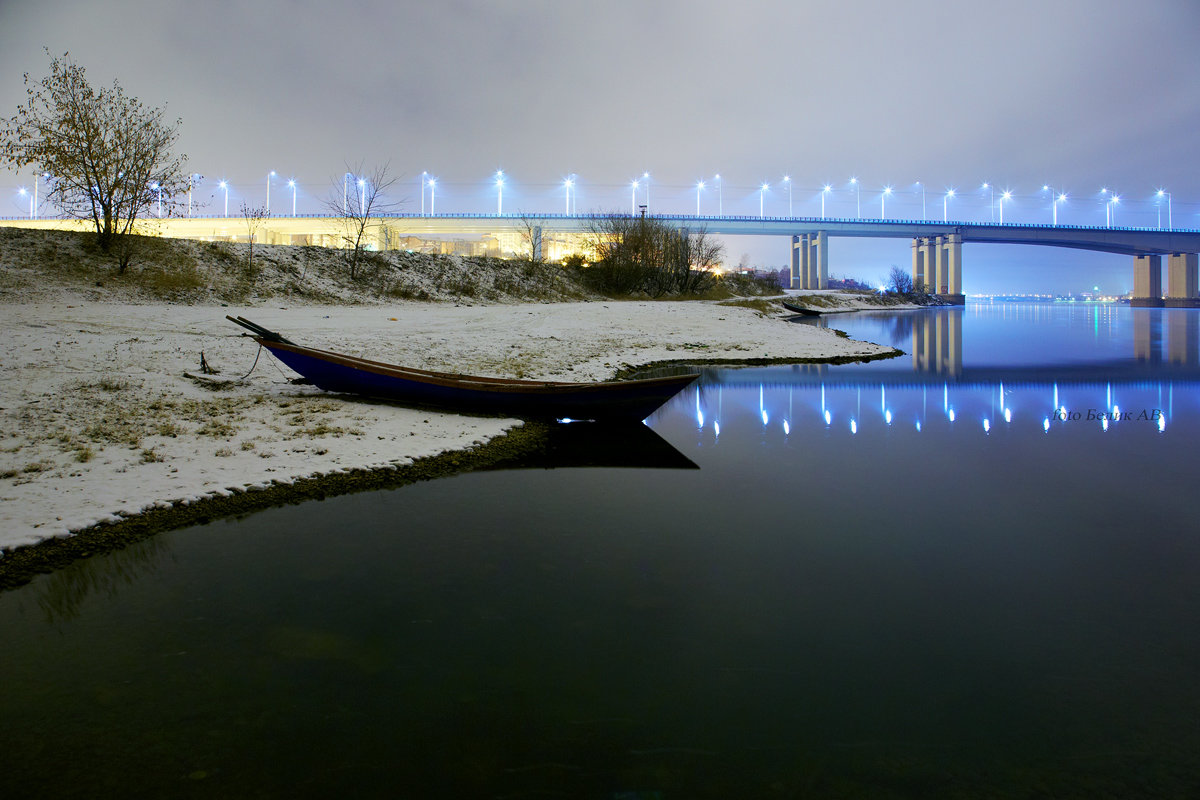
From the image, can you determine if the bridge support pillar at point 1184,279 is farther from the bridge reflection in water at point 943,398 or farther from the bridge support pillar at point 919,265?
the bridge reflection in water at point 943,398

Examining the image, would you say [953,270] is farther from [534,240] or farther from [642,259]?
[642,259]

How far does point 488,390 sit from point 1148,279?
130m

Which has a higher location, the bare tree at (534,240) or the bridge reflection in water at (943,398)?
the bare tree at (534,240)

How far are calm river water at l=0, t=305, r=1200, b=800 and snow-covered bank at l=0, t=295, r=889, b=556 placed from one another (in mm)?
1089

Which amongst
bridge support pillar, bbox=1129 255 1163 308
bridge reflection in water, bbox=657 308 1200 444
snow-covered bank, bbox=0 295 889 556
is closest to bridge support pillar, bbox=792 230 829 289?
bridge support pillar, bbox=1129 255 1163 308

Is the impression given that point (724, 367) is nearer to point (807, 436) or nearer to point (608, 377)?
point (608, 377)

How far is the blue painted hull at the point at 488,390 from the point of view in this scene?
9.42 m

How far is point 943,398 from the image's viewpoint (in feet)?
45.5

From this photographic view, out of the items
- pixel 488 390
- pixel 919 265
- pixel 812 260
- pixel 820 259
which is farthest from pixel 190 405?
pixel 919 265

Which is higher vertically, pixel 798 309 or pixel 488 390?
pixel 798 309

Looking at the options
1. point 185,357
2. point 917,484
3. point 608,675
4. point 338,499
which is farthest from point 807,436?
point 185,357

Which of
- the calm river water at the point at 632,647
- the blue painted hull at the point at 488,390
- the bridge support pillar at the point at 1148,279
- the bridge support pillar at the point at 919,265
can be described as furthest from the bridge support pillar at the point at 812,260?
the calm river water at the point at 632,647

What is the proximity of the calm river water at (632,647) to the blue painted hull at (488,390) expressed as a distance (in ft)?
7.33

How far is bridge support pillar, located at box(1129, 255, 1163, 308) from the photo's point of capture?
105938mm
